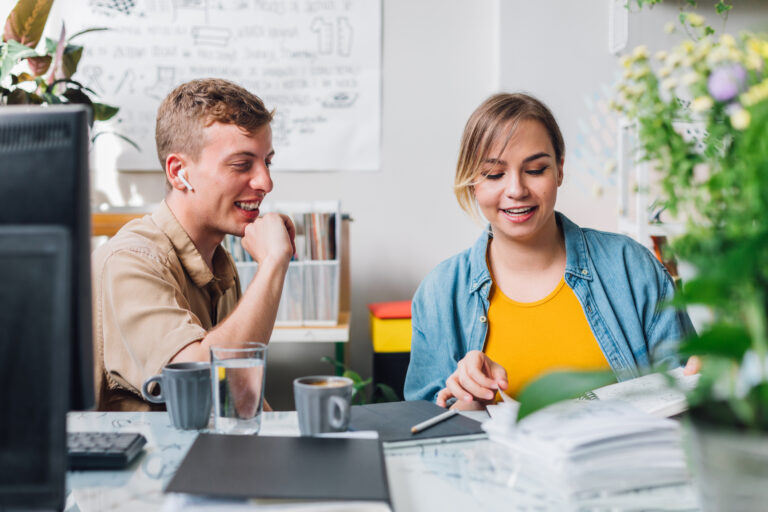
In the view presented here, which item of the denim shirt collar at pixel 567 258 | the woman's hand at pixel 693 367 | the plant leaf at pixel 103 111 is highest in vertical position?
the plant leaf at pixel 103 111

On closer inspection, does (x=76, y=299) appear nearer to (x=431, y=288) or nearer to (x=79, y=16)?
(x=431, y=288)

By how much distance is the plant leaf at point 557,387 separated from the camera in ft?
1.58

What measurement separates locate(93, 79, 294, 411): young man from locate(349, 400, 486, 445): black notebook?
0.29 metres

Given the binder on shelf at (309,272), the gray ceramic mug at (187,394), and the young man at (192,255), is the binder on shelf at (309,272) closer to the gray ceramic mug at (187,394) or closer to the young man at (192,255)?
the young man at (192,255)

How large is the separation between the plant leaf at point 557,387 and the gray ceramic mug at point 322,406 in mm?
342

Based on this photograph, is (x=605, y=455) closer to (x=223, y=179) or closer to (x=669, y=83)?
(x=669, y=83)

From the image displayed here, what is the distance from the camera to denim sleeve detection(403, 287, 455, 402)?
1395mm

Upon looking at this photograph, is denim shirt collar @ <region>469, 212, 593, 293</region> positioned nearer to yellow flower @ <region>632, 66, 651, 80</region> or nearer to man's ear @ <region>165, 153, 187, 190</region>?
man's ear @ <region>165, 153, 187, 190</region>

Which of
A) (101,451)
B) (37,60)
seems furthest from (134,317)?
(37,60)

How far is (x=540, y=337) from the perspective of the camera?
4.71 feet

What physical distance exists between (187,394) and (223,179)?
0.62 m

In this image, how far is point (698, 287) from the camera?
0.48 metres

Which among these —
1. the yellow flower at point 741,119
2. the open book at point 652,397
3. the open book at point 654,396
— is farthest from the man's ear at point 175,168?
the yellow flower at point 741,119

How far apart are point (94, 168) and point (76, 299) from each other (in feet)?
6.70
